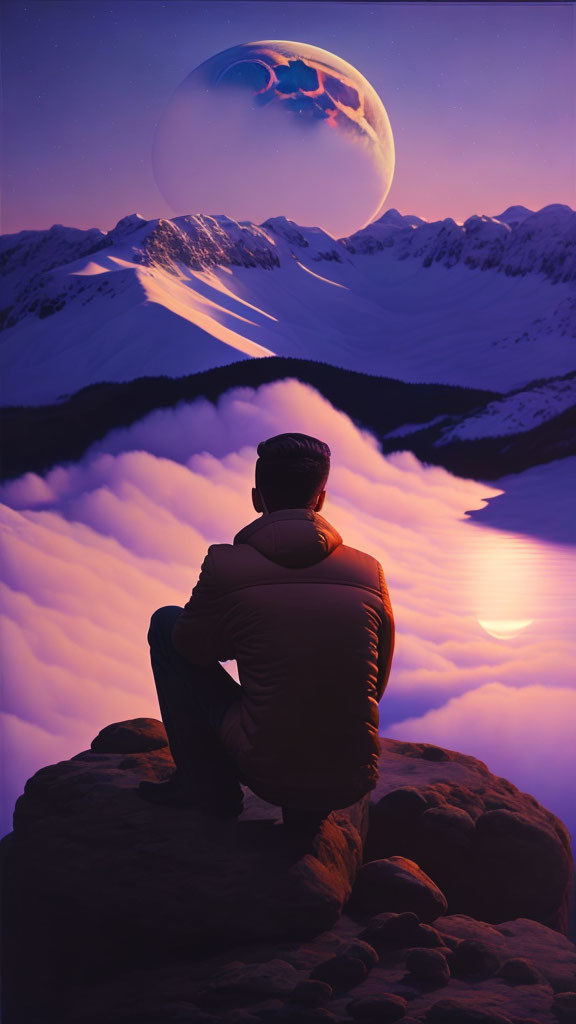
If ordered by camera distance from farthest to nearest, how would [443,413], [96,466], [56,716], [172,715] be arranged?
[443,413] → [96,466] → [56,716] → [172,715]

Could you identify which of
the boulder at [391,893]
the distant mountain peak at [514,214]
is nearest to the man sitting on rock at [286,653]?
the boulder at [391,893]

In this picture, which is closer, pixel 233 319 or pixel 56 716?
pixel 56 716

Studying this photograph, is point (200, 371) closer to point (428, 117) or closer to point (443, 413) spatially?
point (443, 413)

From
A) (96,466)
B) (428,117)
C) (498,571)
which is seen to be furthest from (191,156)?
(498,571)

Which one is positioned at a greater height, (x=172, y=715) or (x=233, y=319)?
(x=233, y=319)

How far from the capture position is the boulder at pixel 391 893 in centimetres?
192

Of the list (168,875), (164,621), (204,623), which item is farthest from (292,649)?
(168,875)

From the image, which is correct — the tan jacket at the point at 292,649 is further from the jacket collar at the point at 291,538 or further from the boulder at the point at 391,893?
the boulder at the point at 391,893

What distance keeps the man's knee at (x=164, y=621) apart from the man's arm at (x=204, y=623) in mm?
72

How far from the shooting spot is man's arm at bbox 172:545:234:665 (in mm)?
1664

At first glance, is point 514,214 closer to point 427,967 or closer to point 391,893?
point 391,893

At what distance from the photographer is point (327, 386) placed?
9.14 ft

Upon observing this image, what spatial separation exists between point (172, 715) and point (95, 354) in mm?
1339

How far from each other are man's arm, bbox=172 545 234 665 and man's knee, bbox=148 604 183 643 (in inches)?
2.8
